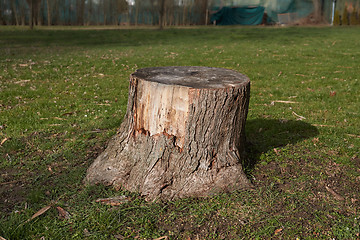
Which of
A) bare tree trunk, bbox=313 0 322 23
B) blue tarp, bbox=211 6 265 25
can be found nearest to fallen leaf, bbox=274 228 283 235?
blue tarp, bbox=211 6 265 25

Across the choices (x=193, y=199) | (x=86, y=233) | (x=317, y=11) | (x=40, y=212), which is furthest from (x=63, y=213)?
(x=317, y=11)

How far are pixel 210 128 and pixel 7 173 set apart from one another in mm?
2412

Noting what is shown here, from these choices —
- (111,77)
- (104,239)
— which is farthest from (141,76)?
(111,77)

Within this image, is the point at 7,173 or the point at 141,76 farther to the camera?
the point at 7,173

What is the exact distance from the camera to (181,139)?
11.2 ft

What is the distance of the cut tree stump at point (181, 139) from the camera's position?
3.34 m

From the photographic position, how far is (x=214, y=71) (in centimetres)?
415

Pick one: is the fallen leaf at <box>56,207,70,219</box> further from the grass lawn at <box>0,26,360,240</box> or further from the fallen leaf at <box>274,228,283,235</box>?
the fallen leaf at <box>274,228,283,235</box>

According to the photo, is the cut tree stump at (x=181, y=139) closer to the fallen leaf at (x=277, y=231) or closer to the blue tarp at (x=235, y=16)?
the fallen leaf at (x=277, y=231)

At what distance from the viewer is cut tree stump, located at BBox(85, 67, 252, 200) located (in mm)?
3344

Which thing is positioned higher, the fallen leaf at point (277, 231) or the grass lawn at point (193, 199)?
the grass lawn at point (193, 199)

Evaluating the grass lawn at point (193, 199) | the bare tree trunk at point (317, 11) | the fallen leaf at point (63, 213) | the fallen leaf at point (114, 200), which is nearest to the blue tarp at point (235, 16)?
the bare tree trunk at point (317, 11)

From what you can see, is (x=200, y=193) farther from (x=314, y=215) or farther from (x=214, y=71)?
(x=214, y=71)

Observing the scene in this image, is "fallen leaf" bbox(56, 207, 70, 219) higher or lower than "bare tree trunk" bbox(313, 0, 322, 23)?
lower
